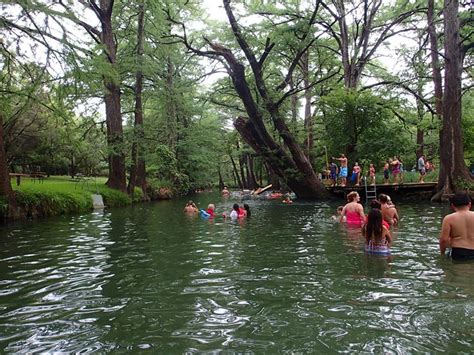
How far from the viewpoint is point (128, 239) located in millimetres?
11781

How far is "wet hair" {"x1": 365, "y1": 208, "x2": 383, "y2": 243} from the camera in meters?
8.40

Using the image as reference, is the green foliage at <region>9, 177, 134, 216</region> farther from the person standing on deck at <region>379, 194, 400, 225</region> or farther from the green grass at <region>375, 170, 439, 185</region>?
the green grass at <region>375, 170, 439, 185</region>

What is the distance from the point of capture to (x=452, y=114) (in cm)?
1970

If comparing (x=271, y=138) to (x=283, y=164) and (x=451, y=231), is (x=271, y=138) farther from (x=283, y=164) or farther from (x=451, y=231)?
(x=451, y=231)

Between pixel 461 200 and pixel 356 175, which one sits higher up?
pixel 356 175

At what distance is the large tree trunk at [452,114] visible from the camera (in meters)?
19.2

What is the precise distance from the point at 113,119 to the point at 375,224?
20534 millimetres

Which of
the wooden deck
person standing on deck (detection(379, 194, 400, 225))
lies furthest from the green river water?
the wooden deck

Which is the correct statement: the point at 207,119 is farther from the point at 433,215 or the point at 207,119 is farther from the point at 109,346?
the point at 109,346

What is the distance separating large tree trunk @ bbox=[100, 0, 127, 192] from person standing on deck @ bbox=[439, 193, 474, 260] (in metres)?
19.7

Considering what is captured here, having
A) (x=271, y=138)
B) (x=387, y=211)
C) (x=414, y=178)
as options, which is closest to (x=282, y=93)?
(x=271, y=138)

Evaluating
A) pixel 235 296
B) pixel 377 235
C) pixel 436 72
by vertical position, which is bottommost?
pixel 235 296

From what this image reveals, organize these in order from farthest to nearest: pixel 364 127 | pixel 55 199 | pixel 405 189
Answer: pixel 364 127 < pixel 405 189 < pixel 55 199

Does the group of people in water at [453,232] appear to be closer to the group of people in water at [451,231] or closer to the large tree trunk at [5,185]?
the group of people in water at [451,231]
